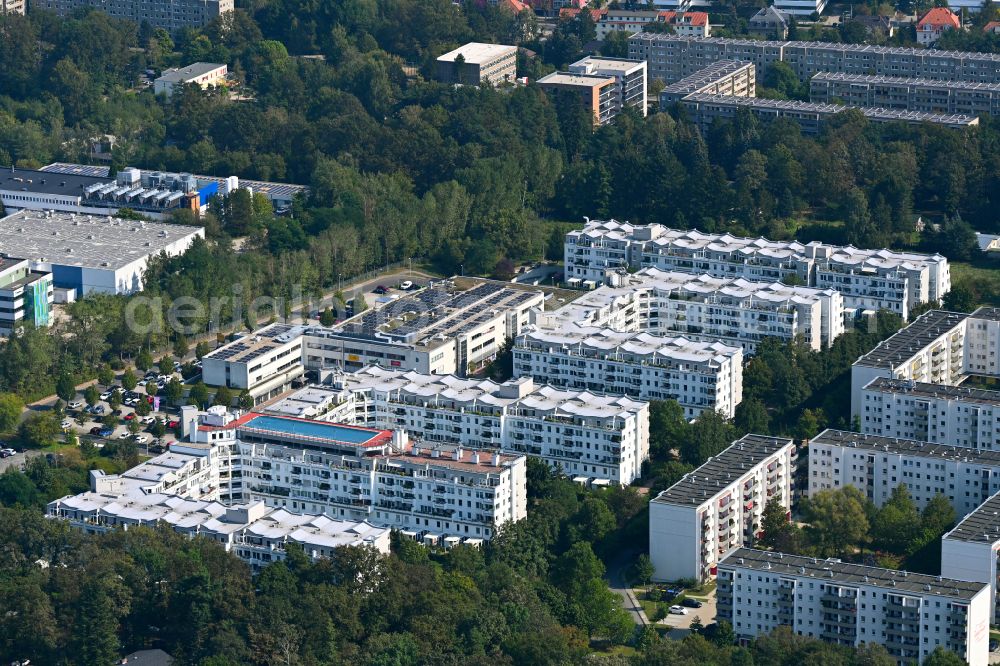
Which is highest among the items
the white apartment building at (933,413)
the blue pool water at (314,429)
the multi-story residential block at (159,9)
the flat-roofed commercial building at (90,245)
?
the multi-story residential block at (159,9)

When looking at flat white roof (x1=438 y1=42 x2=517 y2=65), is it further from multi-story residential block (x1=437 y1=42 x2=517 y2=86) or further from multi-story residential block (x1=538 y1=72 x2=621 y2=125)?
multi-story residential block (x1=538 y1=72 x2=621 y2=125)

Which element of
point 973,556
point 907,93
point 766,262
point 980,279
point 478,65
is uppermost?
point 478,65

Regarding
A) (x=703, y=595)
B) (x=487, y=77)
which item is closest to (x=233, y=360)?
(x=703, y=595)

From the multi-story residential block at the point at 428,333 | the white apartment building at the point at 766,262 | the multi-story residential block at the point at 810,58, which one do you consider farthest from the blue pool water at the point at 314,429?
the multi-story residential block at the point at 810,58

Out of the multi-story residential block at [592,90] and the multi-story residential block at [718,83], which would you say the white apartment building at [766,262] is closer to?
the multi-story residential block at [592,90]

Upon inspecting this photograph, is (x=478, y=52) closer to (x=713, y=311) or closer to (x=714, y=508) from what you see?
(x=713, y=311)

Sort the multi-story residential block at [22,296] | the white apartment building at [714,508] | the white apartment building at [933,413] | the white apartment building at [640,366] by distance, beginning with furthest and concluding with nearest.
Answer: the multi-story residential block at [22,296]
the white apartment building at [640,366]
the white apartment building at [933,413]
the white apartment building at [714,508]

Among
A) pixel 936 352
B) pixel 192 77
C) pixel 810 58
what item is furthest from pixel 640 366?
pixel 192 77
